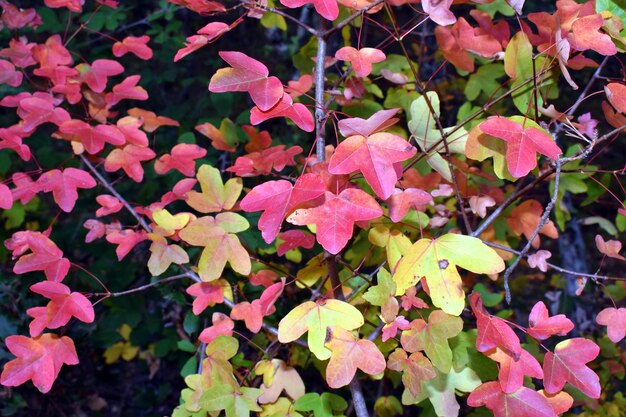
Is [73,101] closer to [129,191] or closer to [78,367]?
[129,191]

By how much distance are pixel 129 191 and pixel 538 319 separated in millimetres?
1702

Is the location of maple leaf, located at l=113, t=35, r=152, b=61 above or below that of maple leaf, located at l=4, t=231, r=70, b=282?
above

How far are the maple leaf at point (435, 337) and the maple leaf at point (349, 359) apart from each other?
7 cm

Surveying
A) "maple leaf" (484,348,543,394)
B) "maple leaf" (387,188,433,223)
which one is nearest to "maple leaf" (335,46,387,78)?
"maple leaf" (387,188,433,223)

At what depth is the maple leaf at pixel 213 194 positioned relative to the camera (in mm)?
1345

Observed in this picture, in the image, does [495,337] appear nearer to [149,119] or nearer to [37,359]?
[37,359]

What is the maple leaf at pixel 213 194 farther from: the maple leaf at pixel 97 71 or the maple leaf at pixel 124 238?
the maple leaf at pixel 97 71

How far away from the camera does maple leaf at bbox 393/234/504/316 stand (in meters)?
1.02

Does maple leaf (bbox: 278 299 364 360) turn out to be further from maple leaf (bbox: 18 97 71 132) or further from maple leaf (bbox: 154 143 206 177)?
maple leaf (bbox: 18 97 71 132)

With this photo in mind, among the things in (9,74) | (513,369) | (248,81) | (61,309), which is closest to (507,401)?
(513,369)

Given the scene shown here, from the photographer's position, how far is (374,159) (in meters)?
1.02

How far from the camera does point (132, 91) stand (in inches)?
63.3

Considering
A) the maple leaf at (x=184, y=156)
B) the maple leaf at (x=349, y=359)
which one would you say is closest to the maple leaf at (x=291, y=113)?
the maple leaf at (x=349, y=359)

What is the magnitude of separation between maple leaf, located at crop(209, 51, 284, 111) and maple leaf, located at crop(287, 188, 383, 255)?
20cm
